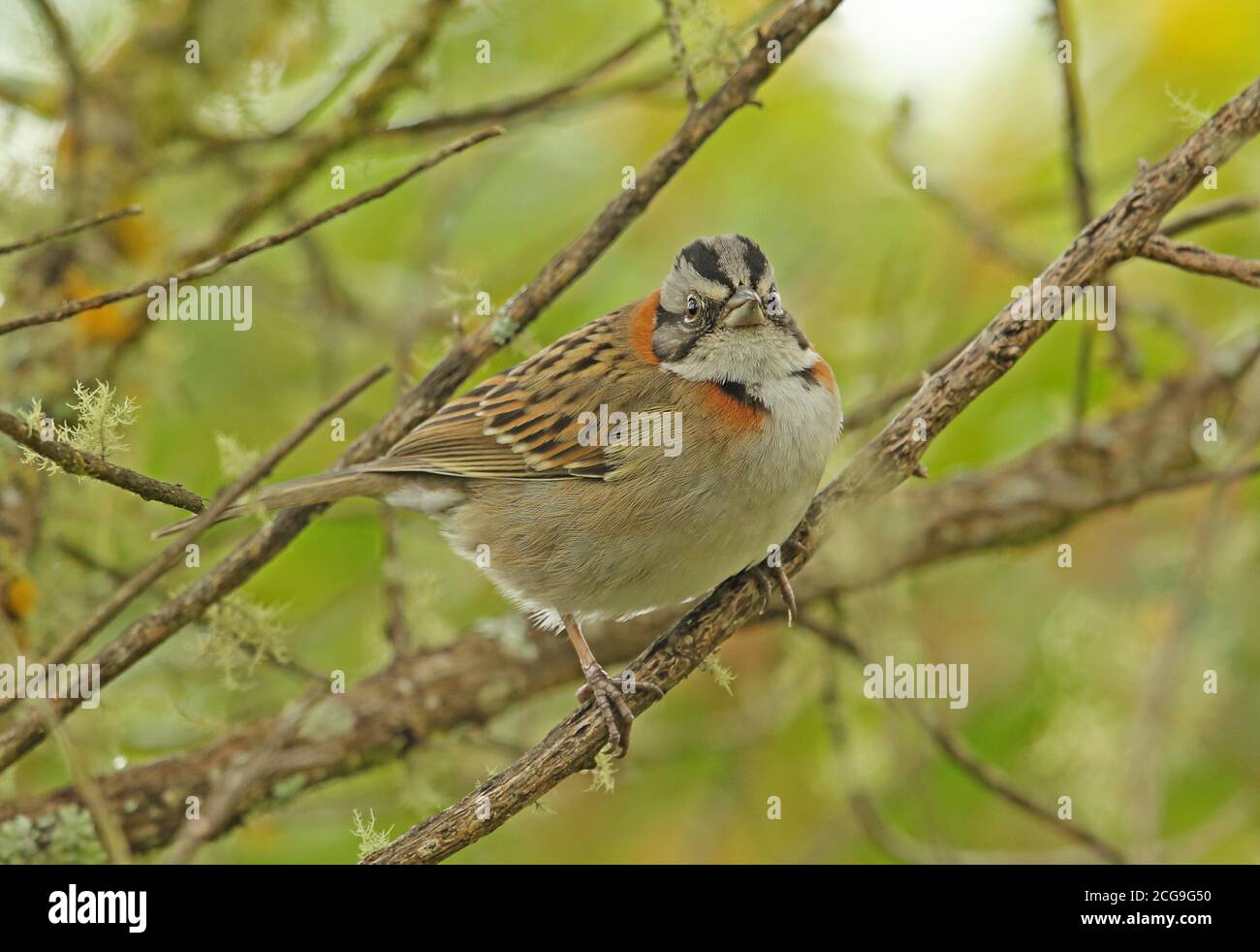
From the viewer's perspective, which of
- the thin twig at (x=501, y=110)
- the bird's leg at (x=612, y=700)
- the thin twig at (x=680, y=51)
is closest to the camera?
the bird's leg at (x=612, y=700)

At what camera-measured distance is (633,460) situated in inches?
156

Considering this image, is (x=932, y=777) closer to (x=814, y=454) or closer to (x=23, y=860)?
(x=814, y=454)

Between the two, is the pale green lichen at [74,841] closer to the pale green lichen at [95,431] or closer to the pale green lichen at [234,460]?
the pale green lichen at [234,460]

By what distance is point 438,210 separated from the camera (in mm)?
5305

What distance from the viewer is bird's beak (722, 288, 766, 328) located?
3.84 metres

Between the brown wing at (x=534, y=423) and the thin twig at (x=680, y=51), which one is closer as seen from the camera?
the thin twig at (x=680, y=51)

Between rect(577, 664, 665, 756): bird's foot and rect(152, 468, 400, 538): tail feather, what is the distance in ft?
3.01

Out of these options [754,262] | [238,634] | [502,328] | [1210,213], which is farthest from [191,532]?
[1210,213]

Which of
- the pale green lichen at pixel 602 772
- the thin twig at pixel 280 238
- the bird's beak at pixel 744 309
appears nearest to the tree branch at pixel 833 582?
the bird's beak at pixel 744 309

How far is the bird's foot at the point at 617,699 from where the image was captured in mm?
3208

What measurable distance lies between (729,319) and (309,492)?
1363mm

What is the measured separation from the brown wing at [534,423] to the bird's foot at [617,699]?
0.82m

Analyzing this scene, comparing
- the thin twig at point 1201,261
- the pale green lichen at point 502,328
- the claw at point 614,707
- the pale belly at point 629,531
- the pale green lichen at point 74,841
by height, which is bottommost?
the pale green lichen at point 74,841
